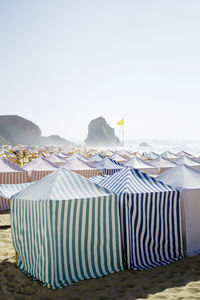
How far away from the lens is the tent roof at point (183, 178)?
5564mm

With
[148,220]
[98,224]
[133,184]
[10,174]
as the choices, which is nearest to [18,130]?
[10,174]

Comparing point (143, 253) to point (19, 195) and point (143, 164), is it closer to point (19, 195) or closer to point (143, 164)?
point (19, 195)

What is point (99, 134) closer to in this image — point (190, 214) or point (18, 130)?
point (18, 130)

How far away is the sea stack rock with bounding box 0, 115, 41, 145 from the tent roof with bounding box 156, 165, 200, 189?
101958mm

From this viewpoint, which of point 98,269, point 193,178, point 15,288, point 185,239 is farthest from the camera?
point 193,178

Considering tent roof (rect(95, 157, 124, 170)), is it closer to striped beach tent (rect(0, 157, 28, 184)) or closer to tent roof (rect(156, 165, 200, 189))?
striped beach tent (rect(0, 157, 28, 184))

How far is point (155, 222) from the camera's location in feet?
16.4

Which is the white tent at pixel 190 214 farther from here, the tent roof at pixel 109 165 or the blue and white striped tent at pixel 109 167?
the tent roof at pixel 109 165

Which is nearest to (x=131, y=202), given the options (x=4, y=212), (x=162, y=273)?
(x=162, y=273)

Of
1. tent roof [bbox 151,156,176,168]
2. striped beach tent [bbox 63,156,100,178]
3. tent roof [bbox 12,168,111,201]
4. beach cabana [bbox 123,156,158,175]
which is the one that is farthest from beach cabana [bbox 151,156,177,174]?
tent roof [bbox 12,168,111,201]

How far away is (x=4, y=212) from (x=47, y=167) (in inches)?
115

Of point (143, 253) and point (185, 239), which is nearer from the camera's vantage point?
point (143, 253)

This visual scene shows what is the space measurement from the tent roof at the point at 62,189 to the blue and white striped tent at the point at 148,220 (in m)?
0.58

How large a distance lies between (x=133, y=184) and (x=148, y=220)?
0.68 metres
